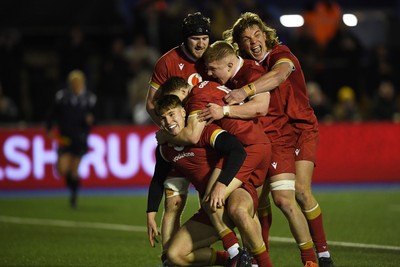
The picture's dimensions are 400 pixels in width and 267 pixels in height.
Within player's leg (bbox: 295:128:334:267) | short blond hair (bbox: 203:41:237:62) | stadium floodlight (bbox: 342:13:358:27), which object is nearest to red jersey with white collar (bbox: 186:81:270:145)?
short blond hair (bbox: 203:41:237:62)

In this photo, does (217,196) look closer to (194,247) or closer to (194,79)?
(194,247)

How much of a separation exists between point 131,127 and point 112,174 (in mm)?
966

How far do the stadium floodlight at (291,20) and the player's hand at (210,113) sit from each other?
14321 mm

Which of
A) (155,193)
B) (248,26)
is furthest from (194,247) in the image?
(248,26)

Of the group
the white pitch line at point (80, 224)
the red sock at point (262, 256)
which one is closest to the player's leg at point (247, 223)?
the red sock at point (262, 256)

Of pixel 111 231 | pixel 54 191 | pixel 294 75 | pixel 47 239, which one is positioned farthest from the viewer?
pixel 54 191

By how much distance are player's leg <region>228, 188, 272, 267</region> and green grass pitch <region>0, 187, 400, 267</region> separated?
1609 millimetres

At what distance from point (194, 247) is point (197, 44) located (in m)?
1.86

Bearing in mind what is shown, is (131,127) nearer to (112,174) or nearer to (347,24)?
(112,174)

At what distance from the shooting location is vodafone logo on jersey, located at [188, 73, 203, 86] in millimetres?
9297

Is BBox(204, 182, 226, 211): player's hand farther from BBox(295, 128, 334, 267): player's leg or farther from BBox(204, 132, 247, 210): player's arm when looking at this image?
BBox(295, 128, 334, 267): player's leg

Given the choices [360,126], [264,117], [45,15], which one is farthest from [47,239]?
[45,15]

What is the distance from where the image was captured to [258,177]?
8.83 metres

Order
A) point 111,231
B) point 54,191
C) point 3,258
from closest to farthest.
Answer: point 3,258
point 111,231
point 54,191
